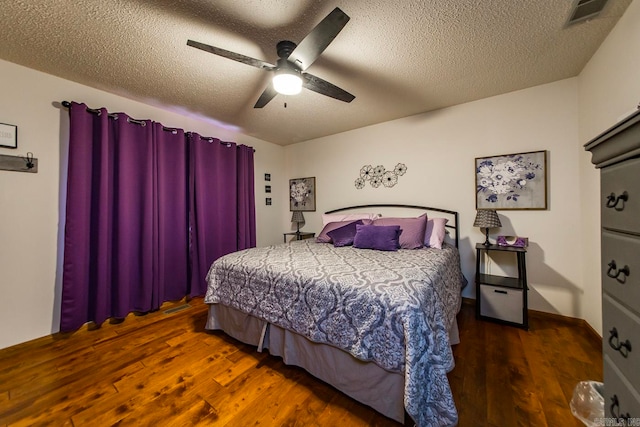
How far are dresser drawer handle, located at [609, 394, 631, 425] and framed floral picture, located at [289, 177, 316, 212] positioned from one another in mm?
3655

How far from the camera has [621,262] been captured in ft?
2.43

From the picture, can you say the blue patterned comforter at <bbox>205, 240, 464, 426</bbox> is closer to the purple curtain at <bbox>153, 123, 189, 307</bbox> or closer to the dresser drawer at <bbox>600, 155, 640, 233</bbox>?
the dresser drawer at <bbox>600, 155, 640, 233</bbox>

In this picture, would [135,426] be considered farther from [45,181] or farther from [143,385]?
[45,181]

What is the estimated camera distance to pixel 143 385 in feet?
5.24

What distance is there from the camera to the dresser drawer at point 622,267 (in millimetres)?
675

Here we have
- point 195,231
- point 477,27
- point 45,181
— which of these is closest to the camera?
point 477,27

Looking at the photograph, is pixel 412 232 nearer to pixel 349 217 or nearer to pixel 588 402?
pixel 349 217

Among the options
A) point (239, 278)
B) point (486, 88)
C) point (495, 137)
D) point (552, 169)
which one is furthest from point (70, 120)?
point (552, 169)

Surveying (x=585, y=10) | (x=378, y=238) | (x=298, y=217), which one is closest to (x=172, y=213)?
(x=298, y=217)

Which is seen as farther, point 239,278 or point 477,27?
point 239,278

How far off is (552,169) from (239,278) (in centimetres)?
318

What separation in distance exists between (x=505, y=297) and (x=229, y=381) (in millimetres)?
2488

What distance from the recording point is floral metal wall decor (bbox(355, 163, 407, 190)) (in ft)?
10.9

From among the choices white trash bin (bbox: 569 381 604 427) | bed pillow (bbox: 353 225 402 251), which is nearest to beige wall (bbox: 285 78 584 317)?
bed pillow (bbox: 353 225 402 251)
